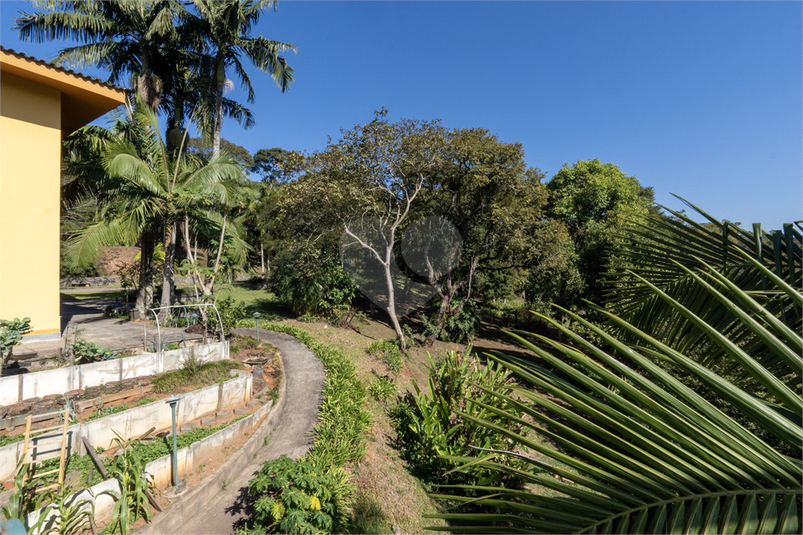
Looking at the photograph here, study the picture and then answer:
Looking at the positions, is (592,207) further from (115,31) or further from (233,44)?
(115,31)

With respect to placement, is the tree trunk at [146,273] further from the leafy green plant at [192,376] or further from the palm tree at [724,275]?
the palm tree at [724,275]

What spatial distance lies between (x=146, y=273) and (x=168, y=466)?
10.3 m

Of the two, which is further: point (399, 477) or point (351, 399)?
point (351, 399)

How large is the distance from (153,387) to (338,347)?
6.27 metres

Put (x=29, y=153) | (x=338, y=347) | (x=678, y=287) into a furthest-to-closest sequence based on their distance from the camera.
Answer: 1. (x=338, y=347)
2. (x=29, y=153)
3. (x=678, y=287)

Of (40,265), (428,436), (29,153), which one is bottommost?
(428,436)

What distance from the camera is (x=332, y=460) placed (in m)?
6.15

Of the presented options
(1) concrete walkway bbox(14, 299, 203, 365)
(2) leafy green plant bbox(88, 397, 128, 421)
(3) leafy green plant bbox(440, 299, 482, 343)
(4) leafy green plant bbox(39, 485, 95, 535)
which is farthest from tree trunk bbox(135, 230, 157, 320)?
(3) leafy green plant bbox(440, 299, 482, 343)

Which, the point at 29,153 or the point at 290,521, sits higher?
the point at 29,153

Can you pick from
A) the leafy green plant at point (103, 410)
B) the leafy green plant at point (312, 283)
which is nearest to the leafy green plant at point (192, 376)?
the leafy green plant at point (103, 410)

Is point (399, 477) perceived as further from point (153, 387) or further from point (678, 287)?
point (678, 287)

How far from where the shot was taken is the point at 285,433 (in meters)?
7.11

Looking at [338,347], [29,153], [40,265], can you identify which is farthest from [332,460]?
[29,153]

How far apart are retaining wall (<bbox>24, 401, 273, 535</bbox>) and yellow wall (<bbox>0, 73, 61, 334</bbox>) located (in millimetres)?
5420
